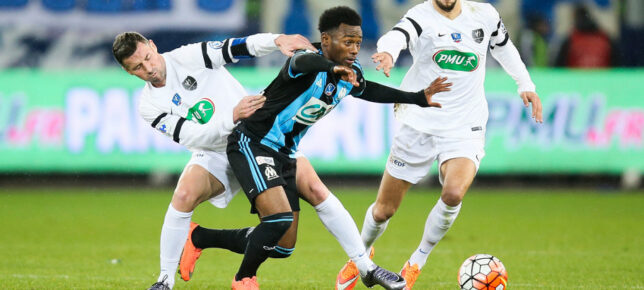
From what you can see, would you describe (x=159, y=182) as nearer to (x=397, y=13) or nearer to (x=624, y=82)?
(x=397, y=13)

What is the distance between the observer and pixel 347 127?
13.9m

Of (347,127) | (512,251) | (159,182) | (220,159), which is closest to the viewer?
(220,159)

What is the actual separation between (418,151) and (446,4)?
111 centimetres

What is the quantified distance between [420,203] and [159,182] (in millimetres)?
4633

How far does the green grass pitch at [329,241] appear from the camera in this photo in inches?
273

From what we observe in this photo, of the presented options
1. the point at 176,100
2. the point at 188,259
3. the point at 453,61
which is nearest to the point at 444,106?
the point at 453,61

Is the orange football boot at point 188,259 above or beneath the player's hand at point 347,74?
beneath

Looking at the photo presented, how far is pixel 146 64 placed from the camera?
6.09 metres

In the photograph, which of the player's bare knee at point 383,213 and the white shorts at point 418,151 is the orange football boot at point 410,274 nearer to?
the player's bare knee at point 383,213

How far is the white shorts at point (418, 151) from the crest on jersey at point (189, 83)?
5.27 ft

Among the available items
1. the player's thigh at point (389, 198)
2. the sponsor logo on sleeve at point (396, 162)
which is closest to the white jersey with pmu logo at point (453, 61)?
the sponsor logo on sleeve at point (396, 162)

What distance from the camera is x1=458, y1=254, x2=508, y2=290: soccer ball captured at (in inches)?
237

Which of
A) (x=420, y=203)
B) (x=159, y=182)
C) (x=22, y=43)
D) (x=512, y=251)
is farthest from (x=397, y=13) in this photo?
(x=512, y=251)

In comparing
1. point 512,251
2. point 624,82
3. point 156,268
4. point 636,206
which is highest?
point 156,268
